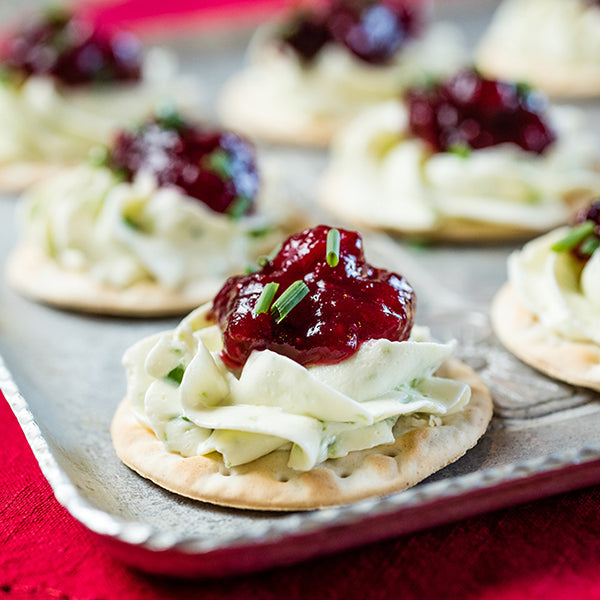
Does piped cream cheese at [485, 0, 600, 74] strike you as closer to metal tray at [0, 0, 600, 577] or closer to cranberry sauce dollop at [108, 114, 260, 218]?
metal tray at [0, 0, 600, 577]

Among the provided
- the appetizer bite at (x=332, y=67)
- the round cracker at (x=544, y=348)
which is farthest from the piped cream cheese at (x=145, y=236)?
the appetizer bite at (x=332, y=67)

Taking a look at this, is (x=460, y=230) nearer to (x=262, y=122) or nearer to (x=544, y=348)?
(x=544, y=348)

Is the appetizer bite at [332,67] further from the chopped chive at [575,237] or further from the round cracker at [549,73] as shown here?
the chopped chive at [575,237]

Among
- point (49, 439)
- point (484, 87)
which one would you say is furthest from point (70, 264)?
point (484, 87)

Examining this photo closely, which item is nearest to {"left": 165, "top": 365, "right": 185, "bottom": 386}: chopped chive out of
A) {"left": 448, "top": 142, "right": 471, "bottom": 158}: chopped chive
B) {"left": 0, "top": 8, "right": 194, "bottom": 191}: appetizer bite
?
{"left": 448, "top": 142, "right": 471, "bottom": 158}: chopped chive

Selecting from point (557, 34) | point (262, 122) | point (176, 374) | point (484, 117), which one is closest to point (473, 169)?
point (484, 117)
